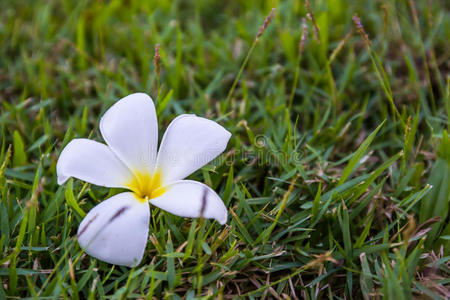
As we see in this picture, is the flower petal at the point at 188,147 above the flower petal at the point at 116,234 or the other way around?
above

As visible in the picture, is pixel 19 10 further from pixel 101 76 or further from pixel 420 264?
pixel 420 264

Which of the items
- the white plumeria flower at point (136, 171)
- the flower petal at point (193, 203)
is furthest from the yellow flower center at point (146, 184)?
the flower petal at point (193, 203)

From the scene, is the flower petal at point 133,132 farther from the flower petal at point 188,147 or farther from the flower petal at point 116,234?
the flower petal at point 116,234

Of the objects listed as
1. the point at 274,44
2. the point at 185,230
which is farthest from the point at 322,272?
the point at 274,44

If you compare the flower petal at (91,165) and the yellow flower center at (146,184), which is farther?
the yellow flower center at (146,184)

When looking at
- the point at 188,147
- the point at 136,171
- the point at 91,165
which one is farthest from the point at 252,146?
the point at 91,165
